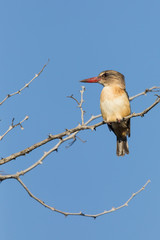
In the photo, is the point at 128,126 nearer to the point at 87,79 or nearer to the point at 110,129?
the point at 110,129

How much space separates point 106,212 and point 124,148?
8.71 feet

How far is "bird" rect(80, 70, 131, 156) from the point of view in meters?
5.33

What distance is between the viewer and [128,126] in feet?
18.8

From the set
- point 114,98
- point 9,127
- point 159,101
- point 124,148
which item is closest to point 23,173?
point 9,127

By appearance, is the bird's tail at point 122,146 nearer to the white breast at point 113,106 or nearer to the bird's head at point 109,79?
the white breast at point 113,106

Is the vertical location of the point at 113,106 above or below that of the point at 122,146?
below

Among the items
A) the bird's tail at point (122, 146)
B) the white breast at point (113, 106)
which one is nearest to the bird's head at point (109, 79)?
the white breast at point (113, 106)

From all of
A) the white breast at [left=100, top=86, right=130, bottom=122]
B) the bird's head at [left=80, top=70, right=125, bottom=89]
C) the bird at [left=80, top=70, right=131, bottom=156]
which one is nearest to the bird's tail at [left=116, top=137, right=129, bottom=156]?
the bird at [left=80, top=70, right=131, bottom=156]

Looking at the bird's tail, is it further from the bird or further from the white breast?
the white breast

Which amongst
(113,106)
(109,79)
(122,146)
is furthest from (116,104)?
(122,146)

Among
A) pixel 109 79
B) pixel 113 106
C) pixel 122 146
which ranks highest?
pixel 109 79

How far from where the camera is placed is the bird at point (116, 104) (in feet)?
17.5

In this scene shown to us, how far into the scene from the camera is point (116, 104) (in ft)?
17.4

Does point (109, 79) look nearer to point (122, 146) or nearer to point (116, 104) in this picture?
point (116, 104)
